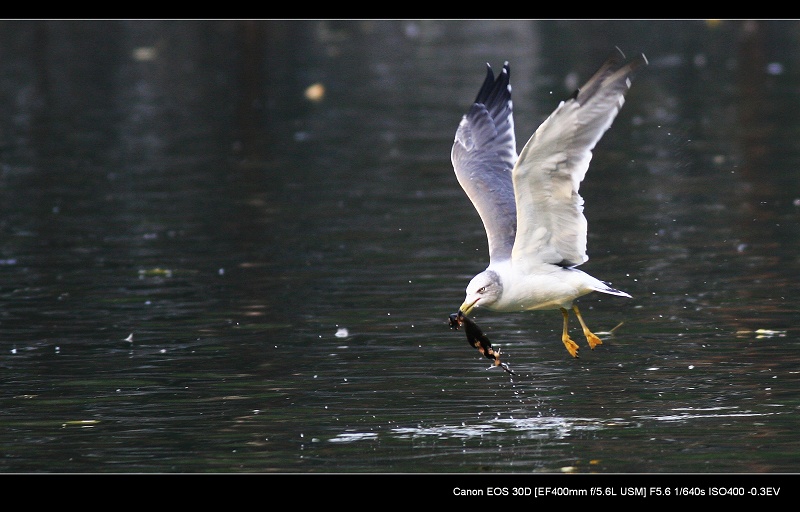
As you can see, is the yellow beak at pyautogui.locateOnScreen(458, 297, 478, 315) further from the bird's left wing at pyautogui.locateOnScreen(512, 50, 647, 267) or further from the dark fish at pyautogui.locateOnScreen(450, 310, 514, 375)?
the bird's left wing at pyautogui.locateOnScreen(512, 50, 647, 267)

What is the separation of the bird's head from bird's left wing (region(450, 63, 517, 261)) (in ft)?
2.80

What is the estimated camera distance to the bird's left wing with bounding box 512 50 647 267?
360 inches

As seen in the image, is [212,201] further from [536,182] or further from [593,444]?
[593,444]

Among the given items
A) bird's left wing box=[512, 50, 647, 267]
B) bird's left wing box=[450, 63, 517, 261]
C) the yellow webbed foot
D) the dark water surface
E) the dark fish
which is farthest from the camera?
bird's left wing box=[450, 63, 517, 261]

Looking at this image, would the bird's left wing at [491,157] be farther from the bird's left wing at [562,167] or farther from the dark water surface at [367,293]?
the dark water surface at [367,293]

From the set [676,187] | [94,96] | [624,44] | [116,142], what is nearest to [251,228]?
[676,187]

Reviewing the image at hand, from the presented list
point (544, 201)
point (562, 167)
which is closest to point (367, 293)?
point (544, 201)

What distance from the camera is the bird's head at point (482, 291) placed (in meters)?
9.83

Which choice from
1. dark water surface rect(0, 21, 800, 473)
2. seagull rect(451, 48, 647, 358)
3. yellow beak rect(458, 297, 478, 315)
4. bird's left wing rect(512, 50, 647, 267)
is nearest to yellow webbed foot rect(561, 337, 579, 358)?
seagull rect(451, 48, 647, 358)

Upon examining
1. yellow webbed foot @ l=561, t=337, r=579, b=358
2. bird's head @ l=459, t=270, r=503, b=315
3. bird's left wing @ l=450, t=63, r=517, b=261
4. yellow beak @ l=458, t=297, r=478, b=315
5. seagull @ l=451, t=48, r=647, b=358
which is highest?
bird's left wing @ l=450, t=63, r=517, b=261

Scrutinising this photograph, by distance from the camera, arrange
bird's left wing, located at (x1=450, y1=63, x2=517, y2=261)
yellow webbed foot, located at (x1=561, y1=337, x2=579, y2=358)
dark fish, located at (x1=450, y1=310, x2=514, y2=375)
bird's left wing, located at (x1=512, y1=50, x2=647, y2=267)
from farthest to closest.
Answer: bird's left wing, located at (x1=450, y1=63, x2=517, y2=261) < yellow webbed foot, located at (x1=561, y1=337, x2=579, y2=358) < dark fish, located at (x1=450, y1=310, x2=514, y2=375) < bird's left wing, located at (x1=512, y1=50, x2=647, y2=267)

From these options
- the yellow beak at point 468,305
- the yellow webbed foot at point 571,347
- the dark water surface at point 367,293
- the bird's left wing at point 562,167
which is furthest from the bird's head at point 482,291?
the yellow webbed foot at point 571,347

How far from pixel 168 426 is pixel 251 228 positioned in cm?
744
